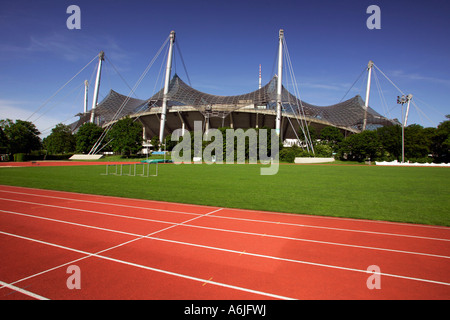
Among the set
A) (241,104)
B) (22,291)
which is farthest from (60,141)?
(22,291)

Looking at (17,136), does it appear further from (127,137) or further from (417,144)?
(417,144)

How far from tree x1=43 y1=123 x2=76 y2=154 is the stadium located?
7.44 metres

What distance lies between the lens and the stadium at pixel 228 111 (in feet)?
199

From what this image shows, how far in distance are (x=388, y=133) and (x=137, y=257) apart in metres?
54.8

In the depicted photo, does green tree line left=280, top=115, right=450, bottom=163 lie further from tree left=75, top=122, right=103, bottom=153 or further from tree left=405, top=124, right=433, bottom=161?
tree left=75, top=122, right=103, bottom=153

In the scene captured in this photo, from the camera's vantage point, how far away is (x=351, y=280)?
3.57 metres

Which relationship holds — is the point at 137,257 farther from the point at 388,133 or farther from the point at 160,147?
the point at 388,133

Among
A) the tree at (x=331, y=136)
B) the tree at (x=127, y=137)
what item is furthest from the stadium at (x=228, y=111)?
the tree at (x=127, y=137)

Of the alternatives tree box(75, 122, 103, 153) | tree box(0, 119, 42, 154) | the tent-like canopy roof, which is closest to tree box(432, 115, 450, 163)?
the tent-like canopy roof

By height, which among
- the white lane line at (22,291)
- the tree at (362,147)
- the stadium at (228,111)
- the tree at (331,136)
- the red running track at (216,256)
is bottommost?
the white lane line at (22,291)

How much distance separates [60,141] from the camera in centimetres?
5684

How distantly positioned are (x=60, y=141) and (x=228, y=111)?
121 ft

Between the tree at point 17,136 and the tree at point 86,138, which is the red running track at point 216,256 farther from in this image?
the tree at point 86,138

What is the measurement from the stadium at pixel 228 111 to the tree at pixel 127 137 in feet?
21.6
